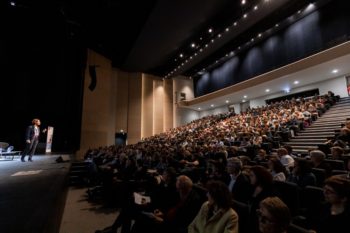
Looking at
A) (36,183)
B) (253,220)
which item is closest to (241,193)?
(253,220)

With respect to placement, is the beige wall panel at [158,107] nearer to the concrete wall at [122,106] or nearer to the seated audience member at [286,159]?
the concrete wall at [122,106]

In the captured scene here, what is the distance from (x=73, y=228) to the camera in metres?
3.35

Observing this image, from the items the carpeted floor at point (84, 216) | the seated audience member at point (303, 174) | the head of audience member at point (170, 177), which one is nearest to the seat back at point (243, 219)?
the head of audience member at point (170, 177)

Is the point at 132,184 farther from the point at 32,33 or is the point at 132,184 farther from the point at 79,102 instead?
the point at 79,102

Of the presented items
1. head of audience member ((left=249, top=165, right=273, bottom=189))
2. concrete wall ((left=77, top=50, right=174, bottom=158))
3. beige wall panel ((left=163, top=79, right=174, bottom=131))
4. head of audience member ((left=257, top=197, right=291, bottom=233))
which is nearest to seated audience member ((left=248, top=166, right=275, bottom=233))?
head of audience member ((left=249, top=165, right=273, bottom=189))

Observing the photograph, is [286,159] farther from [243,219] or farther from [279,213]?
[279,213]

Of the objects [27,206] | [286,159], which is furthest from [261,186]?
[27,206]

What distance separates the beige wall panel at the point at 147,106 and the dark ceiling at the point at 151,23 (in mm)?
2120

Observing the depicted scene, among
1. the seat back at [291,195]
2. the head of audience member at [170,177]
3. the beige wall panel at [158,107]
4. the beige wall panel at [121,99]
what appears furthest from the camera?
the beige wall panel at [158,107]

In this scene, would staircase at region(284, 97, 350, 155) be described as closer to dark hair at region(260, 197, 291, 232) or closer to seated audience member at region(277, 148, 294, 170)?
seated audience member at region(277, 148, 294, 170)

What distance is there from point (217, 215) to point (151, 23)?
9975 millimetres

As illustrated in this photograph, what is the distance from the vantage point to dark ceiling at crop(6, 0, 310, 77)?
7.32m

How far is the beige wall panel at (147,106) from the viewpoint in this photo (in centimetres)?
1711

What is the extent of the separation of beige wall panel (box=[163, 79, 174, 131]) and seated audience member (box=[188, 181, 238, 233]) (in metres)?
16.7
